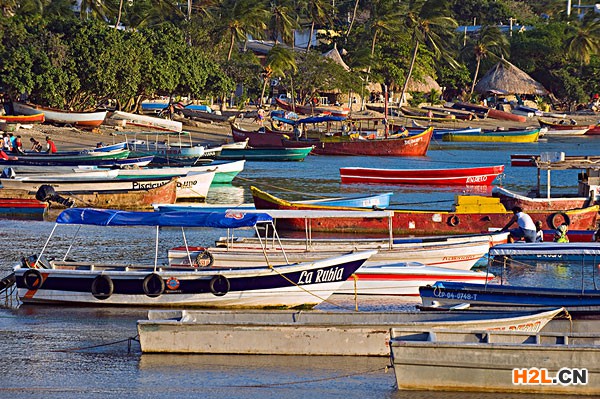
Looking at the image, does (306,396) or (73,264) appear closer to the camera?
(306,396)

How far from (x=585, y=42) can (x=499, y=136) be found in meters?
27.3

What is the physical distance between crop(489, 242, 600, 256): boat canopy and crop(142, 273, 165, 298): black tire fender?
6.08 m

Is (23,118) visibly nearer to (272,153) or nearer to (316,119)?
(272,153)

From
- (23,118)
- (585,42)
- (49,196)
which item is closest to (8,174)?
(49,196)

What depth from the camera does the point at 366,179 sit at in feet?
145

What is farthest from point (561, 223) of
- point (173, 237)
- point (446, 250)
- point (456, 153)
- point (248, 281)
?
point (456, 153)

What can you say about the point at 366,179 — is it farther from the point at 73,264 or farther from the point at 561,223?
the point at 73,264

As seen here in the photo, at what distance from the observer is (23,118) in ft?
187

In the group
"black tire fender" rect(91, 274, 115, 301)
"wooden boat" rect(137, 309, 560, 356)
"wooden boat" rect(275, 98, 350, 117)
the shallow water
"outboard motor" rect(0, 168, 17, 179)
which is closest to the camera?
the shallow water

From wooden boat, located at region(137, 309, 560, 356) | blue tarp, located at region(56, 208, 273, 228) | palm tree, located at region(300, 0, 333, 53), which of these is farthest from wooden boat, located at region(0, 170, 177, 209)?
palm tree, located at region(300, 0, 333, 53)

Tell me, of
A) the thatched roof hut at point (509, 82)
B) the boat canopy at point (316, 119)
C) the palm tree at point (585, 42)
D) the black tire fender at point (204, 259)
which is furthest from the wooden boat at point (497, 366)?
the palm tree at point (585, 42)

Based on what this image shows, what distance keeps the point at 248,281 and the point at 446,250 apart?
5.70 meters

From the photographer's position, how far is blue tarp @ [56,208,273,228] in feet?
61.1

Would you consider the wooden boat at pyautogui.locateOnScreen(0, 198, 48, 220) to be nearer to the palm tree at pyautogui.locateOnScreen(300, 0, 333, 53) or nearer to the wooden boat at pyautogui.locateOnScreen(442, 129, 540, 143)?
the wooden boat at pyautogui.locateOnScreen(442, 129, 540, 143)
